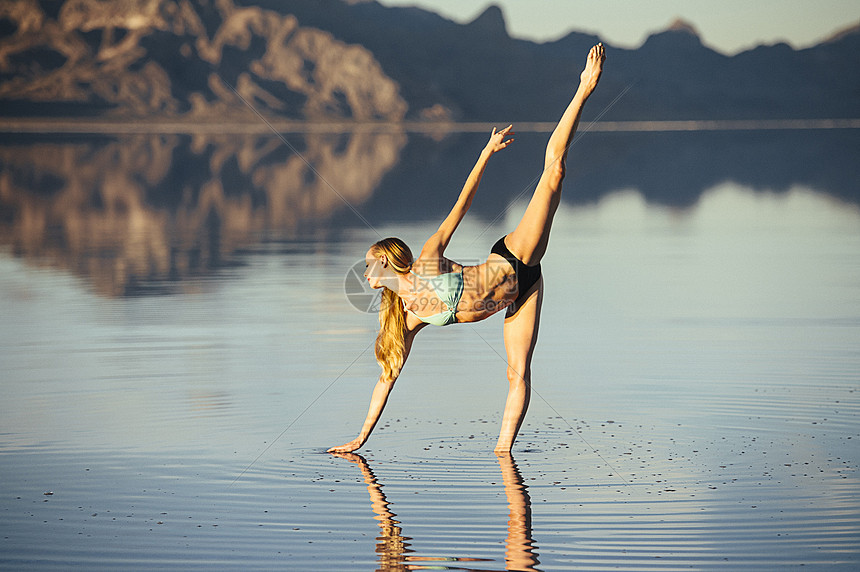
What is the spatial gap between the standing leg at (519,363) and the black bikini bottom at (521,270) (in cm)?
10

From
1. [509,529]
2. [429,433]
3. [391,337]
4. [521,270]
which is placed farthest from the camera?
[429,433]

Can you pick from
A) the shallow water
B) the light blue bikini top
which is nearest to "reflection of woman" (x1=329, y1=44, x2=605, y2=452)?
the light blue bikini top

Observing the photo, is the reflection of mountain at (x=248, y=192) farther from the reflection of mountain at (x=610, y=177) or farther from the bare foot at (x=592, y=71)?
the bare foot at (x=592, y=71)

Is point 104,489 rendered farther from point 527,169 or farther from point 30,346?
point 527,169

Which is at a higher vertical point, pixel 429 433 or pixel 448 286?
pixel 448 286

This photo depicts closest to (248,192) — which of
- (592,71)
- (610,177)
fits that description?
(610,177)

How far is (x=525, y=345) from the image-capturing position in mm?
8844

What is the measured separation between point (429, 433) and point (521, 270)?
150 centimetres

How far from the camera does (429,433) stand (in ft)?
30.5

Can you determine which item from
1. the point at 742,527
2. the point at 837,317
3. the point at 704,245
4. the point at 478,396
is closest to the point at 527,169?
the point at 704,245

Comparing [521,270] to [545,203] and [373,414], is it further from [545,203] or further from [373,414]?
[373,414]

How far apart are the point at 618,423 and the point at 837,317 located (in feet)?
18.2

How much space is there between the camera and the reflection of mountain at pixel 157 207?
827 inches

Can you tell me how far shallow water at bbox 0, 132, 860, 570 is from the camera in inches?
270
